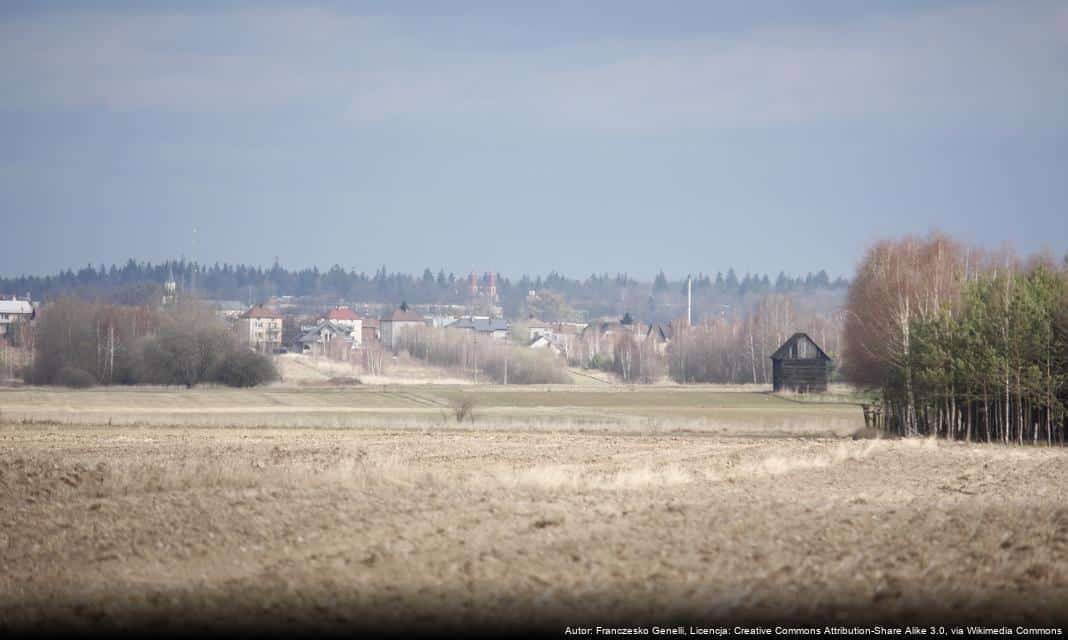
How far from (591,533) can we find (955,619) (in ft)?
21.5

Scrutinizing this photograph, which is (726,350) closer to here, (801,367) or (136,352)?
(801,367)

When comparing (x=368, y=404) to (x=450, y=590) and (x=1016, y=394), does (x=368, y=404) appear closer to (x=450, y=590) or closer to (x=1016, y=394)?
(x=1016, y=394)

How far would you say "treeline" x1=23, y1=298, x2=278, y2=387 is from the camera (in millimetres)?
108000

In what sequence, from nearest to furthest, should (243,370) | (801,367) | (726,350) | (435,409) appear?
(435,409) → (801,367) → (243,370) → (726,350)

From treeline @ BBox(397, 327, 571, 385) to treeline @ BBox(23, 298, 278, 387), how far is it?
109 feet

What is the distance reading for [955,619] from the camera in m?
14.5

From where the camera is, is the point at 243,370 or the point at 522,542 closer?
the point at 522,542

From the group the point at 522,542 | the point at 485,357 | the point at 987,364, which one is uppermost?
the point at 987,364

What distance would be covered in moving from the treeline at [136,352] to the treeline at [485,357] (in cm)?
3324

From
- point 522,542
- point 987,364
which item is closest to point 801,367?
point 987,364

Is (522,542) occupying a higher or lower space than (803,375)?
higher

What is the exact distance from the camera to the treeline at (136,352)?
108 meters

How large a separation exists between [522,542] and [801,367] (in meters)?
91.0

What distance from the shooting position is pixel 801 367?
107m
